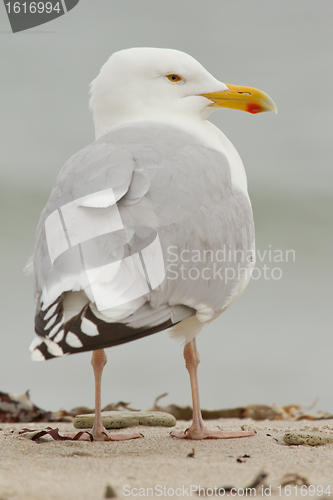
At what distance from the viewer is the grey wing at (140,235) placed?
7.63 ft

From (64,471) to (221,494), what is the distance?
→ 65cm

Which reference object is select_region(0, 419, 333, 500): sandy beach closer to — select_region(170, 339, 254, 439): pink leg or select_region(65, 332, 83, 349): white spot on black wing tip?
select_region(170, 339, 254, 439): pink leg

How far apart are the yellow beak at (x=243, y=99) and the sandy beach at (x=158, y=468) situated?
7.29 ft

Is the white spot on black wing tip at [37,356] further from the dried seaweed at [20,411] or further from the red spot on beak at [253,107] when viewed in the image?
the red spot on beak at [253,107]

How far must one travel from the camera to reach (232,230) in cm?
296

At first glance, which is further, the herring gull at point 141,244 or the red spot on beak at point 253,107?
the red spot on beak at point 253,107

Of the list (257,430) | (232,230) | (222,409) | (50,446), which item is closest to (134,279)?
(232,230)

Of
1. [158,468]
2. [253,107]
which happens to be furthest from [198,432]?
[253,107]

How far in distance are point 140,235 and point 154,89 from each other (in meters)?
1.77

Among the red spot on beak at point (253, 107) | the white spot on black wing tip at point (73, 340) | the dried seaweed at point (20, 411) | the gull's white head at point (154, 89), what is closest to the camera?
the white spot on black wing tip at point (73, 340)

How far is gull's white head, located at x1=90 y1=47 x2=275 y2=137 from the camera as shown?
3.94m

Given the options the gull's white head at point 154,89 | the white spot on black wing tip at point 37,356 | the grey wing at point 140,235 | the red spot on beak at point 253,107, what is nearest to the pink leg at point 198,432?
the grey wing at point 140,235

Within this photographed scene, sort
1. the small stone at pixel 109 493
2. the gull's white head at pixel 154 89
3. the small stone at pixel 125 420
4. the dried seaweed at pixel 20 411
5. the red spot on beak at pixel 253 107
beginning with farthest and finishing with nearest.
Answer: the dried seaweed at pixel 20 411, the red spot on beak at pixel 253 107, the gull's white head at pixel 154 89, the small stone at pixel 125 420, the small stone at pixel 109 493

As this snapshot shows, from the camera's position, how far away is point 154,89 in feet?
13.0
